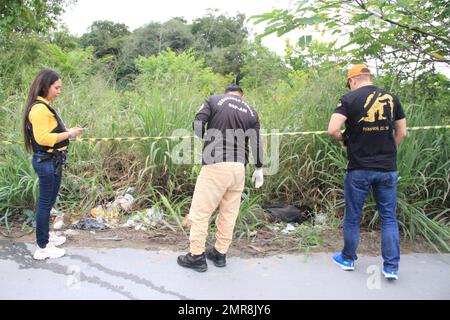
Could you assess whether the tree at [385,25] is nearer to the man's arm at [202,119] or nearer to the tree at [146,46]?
the man's arm at [202,119]

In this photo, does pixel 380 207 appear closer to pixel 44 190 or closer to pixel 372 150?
pixel 372 150

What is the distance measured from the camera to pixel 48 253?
379 cm

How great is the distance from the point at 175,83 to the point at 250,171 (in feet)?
7.18

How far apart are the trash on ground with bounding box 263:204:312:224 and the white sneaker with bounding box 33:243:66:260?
8.02ft

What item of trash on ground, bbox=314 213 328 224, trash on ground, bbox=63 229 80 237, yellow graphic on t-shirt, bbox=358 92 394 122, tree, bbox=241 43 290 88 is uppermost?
tree, bbox=241 43 290 88

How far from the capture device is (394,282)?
3.57 metres

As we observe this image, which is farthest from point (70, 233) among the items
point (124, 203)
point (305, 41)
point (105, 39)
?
point (105, 39)

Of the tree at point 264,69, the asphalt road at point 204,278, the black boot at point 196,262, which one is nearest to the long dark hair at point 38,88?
the asphalt road at point 204,278

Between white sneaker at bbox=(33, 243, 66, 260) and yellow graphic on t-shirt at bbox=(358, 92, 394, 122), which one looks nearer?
yellow graphic on t-shirt at bbox=(358, 92, 394, 122)

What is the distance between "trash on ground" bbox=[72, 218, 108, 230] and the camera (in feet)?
15.0

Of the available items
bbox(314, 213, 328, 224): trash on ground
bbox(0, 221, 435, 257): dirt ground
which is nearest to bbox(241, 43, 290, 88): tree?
bbox(314, 213, 328, 224): trash on ground

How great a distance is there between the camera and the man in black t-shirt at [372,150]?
3.58 meters

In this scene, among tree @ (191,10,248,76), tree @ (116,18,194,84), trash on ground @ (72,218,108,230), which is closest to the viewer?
trash on ground @ (72,218,108,230)

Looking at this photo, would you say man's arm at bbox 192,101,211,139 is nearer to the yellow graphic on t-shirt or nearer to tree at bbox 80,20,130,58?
the yellow graphic on t-shirt
